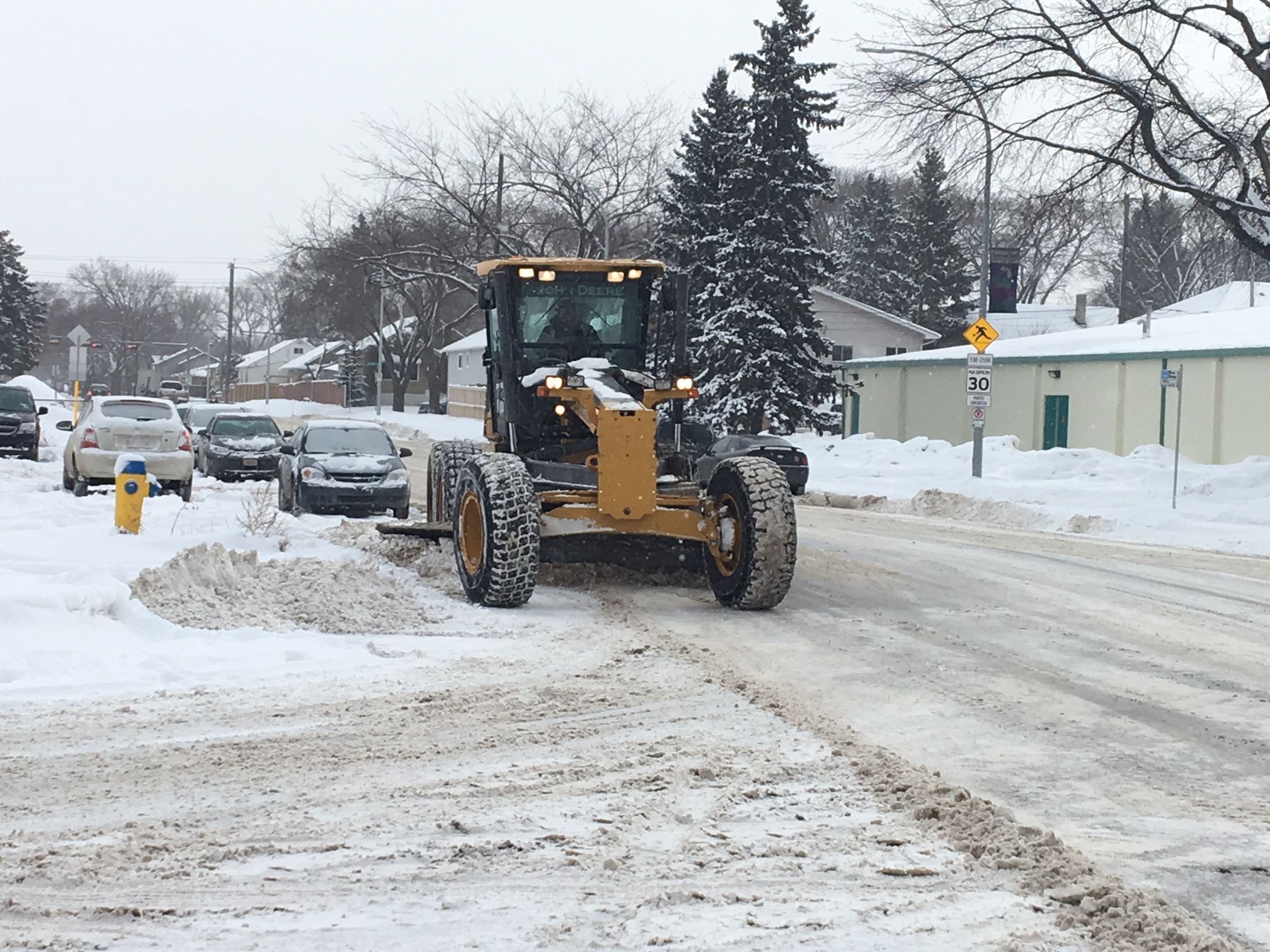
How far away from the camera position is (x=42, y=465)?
91.9 feet

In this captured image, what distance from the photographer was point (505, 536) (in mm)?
11484

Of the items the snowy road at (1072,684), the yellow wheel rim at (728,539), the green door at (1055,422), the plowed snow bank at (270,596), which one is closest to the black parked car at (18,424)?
the snowy road at (1072,684)

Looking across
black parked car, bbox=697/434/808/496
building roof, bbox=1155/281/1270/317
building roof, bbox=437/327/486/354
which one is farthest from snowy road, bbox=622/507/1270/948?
building roof, bbox=437/327/486/354

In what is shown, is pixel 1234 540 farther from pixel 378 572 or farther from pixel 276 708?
pixel 276 708

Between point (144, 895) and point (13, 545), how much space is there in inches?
350

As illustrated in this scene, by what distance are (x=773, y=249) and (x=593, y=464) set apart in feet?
88.6

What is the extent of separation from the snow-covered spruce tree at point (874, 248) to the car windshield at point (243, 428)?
50493 millimetres

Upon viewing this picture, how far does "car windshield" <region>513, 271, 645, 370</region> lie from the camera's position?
13.9 m

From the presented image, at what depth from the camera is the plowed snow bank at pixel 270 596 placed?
1023cm

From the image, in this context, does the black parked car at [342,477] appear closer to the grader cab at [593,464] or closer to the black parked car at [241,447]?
the black parked car at [241,447]

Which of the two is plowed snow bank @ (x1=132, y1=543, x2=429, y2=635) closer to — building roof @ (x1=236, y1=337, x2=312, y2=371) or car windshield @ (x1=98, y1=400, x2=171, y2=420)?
car windshield @ (x1=98, y1=400, x2=171, y2=420)

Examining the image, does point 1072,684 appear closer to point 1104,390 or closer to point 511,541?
point 511,541

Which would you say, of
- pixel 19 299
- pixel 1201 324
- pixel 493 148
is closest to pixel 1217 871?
pixel 1201 324

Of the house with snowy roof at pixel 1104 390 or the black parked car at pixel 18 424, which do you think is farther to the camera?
the black parked car at pixel 18 424
